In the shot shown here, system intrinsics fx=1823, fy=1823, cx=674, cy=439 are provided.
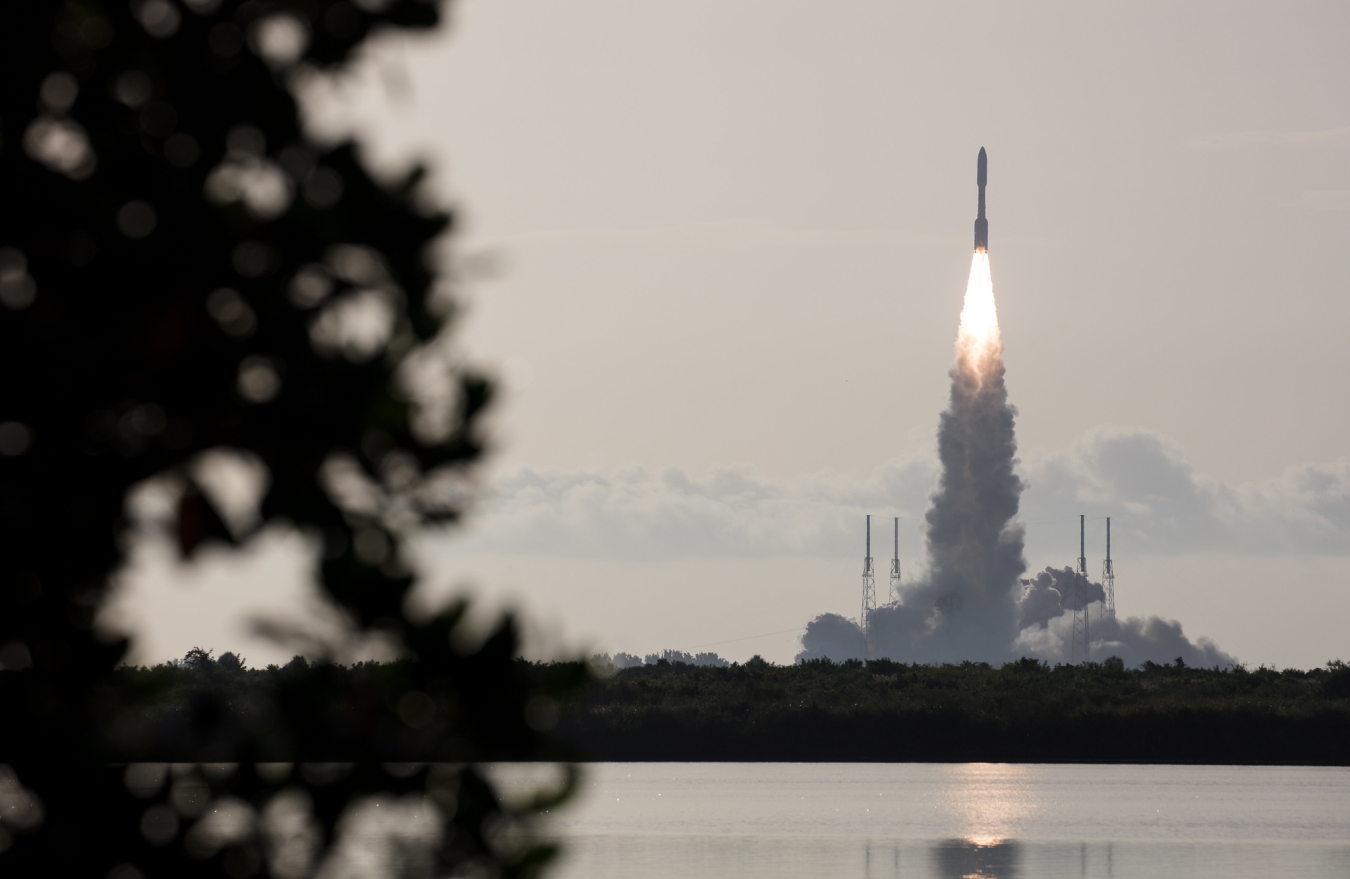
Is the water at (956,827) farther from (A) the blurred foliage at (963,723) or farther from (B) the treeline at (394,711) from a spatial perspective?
(B) the treeline at (394,711)

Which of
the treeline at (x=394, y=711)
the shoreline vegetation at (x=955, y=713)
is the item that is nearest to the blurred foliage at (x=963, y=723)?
the shoreline vegetation at (x=955, y=713)

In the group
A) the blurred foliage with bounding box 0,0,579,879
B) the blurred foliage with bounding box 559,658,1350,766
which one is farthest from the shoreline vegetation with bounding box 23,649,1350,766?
the blurred foliage with bounding box 0,0,579,879

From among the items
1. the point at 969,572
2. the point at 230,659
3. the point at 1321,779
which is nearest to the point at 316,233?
the point at 1321,779

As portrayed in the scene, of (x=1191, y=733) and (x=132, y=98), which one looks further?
(x=1191, y=733)

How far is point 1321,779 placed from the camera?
362ft

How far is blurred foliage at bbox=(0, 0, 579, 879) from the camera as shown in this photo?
483 centimetres

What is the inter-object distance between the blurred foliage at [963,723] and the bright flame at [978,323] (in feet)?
69.3

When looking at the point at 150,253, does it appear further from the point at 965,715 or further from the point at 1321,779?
the point at 1321,779

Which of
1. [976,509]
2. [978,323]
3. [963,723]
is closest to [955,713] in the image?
[963,723]

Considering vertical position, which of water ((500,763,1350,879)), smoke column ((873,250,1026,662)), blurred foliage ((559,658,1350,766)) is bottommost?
water ((500,763,1350,879))

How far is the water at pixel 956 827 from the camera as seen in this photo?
169 feet

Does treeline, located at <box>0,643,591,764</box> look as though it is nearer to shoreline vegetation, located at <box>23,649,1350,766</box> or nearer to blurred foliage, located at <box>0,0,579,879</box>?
blurred foliage, located at <box>0,0,579,879</box>

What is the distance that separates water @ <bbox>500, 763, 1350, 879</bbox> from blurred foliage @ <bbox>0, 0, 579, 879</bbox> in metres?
25.4

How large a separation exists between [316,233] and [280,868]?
1.73 meters
